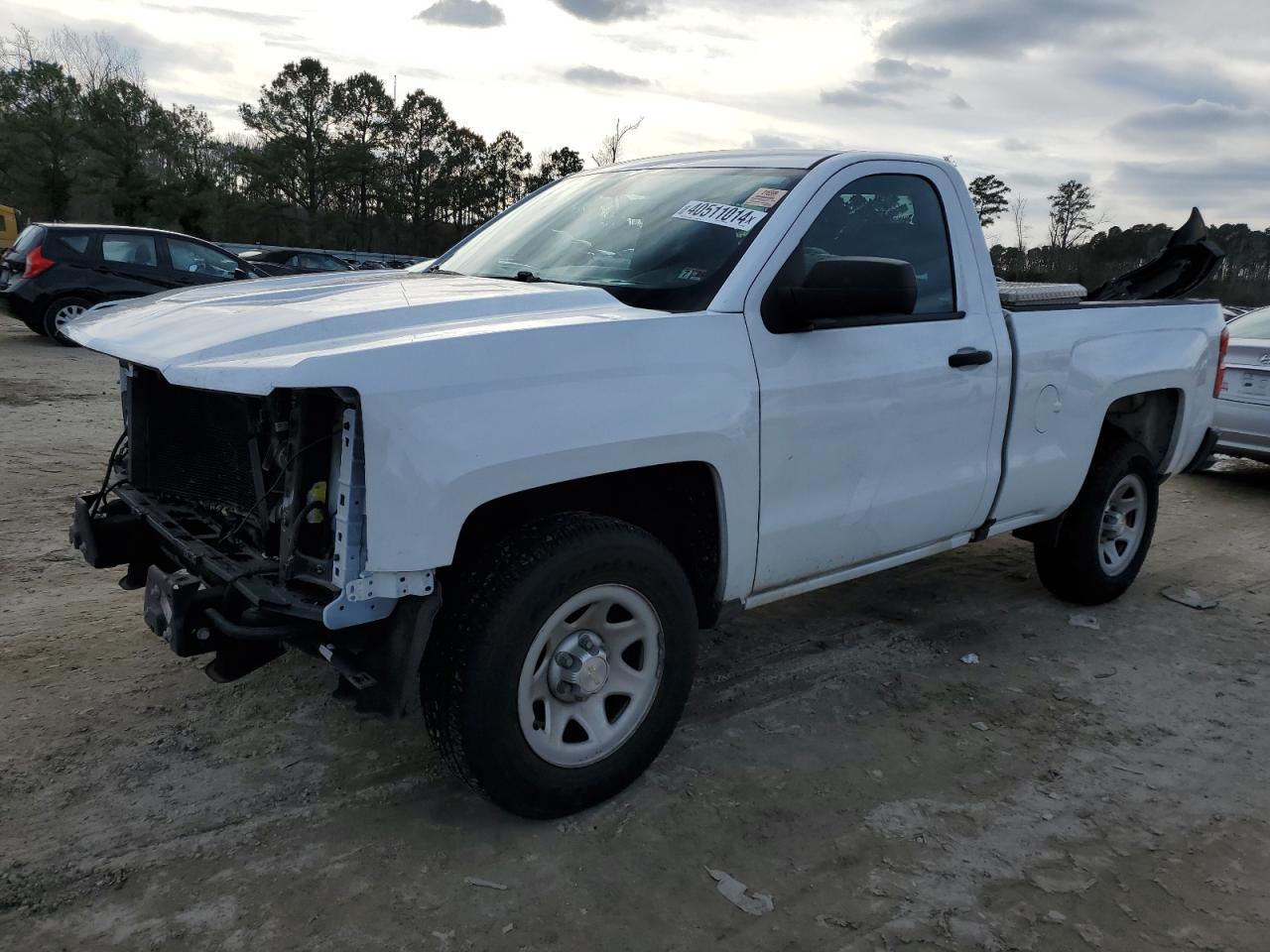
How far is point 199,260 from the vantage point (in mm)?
13688

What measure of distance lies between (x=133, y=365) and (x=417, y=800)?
1.77 meters

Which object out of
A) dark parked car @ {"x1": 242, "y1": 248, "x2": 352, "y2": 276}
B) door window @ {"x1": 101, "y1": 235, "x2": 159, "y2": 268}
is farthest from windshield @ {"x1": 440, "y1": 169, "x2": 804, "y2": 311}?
dark parked car @ {"x1": 242, "y1": 248, "x2": 352, "y2": 276}

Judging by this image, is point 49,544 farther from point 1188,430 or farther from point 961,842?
point 1188,430

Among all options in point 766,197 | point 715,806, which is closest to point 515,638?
point 715,806

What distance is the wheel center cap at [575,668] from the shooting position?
2799mm

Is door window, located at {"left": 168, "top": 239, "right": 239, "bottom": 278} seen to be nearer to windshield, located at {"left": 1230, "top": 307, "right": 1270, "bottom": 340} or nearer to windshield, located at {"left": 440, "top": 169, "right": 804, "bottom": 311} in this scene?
windshield, located at {"left": 440, "top": 169, "right": 804, "bottom": 311}

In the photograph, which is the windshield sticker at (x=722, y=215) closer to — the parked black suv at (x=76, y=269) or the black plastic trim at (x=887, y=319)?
the black plastic trim at (x=887, y=319)

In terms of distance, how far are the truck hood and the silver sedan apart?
6.78 m

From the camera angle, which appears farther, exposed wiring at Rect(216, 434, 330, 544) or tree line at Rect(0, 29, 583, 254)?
tree line at Rect(0, 29, 583, 254)

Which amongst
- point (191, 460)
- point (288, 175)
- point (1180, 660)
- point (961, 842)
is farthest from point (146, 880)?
point (288, 175)

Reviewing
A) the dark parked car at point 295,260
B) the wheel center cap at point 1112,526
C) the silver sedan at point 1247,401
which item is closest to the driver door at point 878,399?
the wheel center cap at point 1112,526

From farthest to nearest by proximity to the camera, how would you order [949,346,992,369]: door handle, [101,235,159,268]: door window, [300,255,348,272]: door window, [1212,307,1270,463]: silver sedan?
1. [300,255,348,272]: door window
2. [101,235,159,268]: door window
3. [1212,307,1270,463]: silver sedan
4. [949,346,992,369]: door handle

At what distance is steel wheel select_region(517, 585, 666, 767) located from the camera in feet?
9.04

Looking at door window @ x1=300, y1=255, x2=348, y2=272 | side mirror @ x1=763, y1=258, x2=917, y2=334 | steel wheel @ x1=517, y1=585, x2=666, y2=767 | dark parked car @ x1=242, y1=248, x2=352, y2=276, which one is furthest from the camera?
door window @ x1=300, y1=255, x2=348, y2=272
